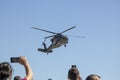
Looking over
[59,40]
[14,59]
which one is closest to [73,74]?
[14,59]

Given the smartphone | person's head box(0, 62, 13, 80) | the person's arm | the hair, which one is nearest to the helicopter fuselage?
the hair

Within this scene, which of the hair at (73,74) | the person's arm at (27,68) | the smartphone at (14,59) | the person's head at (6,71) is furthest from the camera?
the hair at (73,74)

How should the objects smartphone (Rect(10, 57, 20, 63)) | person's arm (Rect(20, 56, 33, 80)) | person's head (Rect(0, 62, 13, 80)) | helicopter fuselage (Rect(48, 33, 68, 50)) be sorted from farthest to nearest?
helicopter fuselage (Rect(48, 33, 68, 50))
smartphone (Rect(10, 57, 20, 63))
person's arm (Rect(20, 56, 33, 80))
person's head (Rect(0, 62, 13, 80))

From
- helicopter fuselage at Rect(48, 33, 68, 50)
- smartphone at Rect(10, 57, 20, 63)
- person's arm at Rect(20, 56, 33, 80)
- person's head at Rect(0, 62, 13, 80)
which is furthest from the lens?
helicopter fuselage at Rect(48, 33, 68, 50)

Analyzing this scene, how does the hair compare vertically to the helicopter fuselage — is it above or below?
below

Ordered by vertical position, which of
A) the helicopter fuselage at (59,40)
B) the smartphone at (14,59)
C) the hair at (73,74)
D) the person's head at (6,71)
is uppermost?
the helicopter fuselage at (59,40)

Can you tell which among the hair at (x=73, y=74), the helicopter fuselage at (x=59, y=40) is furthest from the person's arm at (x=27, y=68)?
the helicopter fuselage at (x=59, y=40)

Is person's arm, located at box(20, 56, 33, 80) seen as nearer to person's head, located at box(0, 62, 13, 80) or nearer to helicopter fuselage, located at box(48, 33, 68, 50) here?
person's head, located at box(0, 62, 13, 80)

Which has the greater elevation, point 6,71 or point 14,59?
point 14,59

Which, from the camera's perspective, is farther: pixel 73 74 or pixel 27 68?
pixel 73 74

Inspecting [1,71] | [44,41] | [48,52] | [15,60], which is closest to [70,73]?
[15,60]

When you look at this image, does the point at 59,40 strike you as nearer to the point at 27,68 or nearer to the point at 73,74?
the point at 73,74

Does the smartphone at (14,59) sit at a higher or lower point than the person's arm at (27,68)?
higher

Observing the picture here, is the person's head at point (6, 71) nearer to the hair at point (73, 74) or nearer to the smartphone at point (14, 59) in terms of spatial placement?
the smartphone at point (14, 59)
